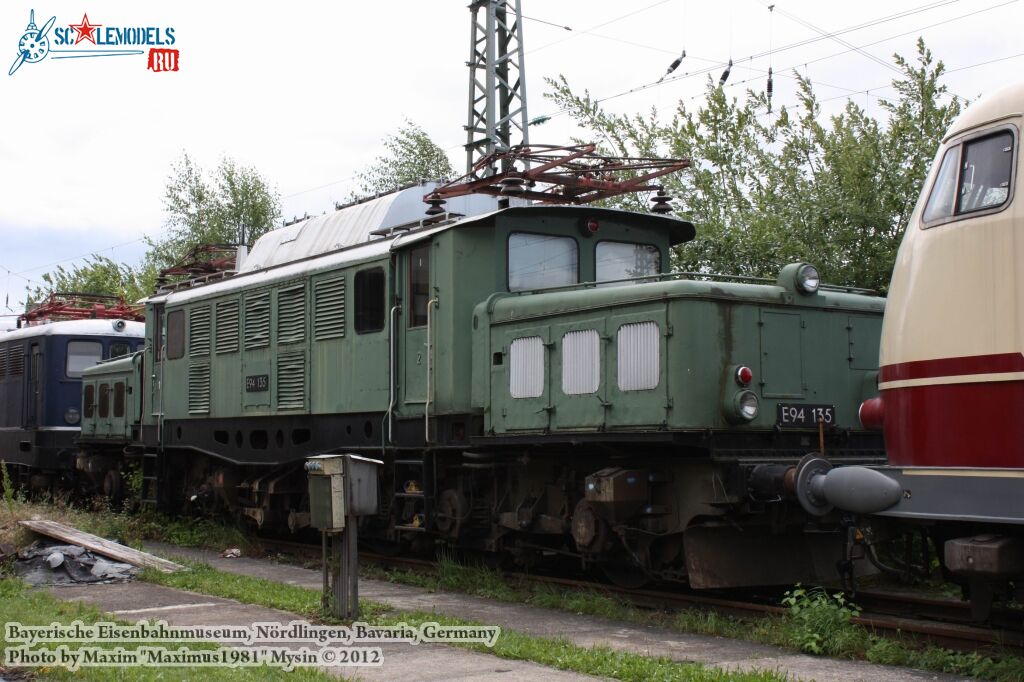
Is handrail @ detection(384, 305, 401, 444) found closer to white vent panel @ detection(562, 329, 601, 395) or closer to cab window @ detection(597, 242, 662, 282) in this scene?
cab window @ detection(597, 242, 662, 282)

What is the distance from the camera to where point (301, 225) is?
1509 cm

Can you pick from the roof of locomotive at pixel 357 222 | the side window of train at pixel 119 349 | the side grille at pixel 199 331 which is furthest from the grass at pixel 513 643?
the side window of train at pixel 119 349

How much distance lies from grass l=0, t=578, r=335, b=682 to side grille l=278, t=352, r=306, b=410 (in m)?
3.84

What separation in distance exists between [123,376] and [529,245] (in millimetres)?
9634

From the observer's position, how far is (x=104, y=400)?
19.1 meters

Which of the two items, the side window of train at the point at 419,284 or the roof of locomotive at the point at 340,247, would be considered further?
the side window of train at the point at 419,284

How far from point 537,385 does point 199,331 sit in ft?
24.0

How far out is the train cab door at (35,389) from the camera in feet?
68.8

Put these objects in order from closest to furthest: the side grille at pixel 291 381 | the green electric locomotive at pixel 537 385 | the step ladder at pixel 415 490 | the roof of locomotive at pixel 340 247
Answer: the green electric locomotive at pixel 537 385 < the roof of locomotive at pixel 340 247 < the step ladder at pixel 415 490 < the side grille at pixel 291 381

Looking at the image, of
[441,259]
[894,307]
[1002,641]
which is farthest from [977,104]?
[441,259]

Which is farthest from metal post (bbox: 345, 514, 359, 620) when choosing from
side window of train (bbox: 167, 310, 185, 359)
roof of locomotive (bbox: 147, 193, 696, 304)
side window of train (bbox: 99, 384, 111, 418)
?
side window of train (bbox: 99, 384, 111, 418)

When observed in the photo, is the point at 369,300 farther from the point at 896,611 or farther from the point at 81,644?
the point at 896,611

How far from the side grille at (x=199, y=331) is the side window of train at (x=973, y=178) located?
1119cm

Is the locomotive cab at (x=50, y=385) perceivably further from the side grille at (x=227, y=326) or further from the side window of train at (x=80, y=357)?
the side grille at (x=227, y=326)
